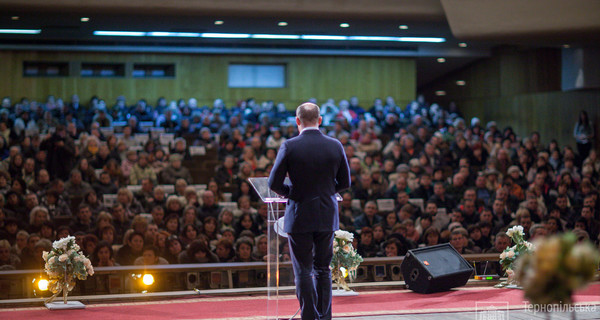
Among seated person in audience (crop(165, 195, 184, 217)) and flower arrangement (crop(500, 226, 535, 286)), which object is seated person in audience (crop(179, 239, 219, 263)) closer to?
seated person in audience (crop(165, 195, 184, 217))

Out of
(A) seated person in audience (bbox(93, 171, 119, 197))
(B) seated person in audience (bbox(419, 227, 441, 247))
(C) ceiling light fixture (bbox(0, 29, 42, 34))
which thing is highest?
(C) ceiling light fixture (bbox(0, 29, 42, 34))

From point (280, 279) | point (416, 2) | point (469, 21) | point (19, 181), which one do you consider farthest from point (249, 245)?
point (416, 2)

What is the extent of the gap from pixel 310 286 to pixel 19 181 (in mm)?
6040

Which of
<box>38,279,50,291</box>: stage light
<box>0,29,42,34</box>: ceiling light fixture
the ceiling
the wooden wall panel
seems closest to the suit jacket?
<box>38,279,50,291</box>: stage light

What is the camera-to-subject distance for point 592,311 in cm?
450

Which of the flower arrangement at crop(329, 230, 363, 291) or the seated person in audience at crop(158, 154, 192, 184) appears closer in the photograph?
the flower arrangement at crop(329, 230, 363, 291)

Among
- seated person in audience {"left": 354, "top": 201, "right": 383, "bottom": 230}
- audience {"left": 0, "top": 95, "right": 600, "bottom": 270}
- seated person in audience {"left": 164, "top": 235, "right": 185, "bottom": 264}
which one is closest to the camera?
seated person in audience {"left": 164, "top": 235, "right": 185, "bottom": 264}

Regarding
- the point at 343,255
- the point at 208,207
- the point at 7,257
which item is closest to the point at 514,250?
the point at 343,255

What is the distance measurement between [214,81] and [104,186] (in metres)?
8.21

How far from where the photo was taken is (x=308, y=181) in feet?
12.7

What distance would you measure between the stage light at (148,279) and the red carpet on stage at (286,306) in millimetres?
452

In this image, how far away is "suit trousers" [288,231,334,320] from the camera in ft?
12.6

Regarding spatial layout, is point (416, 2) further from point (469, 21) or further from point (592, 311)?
point (592, 311)

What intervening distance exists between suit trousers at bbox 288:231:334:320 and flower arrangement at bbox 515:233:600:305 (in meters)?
1.90
